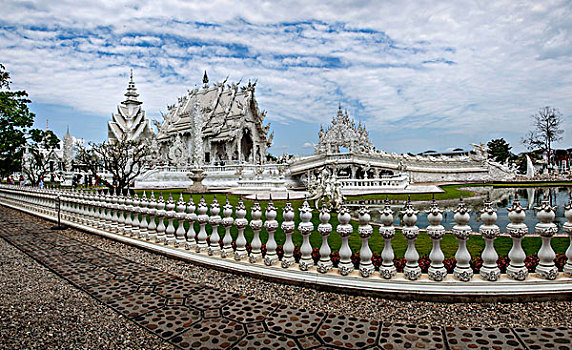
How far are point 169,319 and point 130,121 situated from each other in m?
58.7

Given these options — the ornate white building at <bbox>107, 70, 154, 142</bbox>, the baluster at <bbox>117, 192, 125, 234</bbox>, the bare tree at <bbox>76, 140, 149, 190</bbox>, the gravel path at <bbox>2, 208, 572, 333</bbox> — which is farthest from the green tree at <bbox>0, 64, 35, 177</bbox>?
the ornate white building at <bbox>107, 70, 154, 142</bbox>

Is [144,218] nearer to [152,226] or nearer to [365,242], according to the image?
[152,226]

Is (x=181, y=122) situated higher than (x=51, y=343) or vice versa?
(x=181, y=122)

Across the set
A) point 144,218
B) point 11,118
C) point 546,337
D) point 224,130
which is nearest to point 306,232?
point 546,337

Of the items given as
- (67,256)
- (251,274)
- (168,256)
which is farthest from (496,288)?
(67,256)

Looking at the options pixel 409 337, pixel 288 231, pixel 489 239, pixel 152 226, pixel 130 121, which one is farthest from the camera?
pixel 130 121

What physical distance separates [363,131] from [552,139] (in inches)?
1103

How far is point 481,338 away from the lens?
3.36 metres

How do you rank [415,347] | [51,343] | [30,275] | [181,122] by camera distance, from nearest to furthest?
[415,347]
[51,343]
[30,275]
[181,122]

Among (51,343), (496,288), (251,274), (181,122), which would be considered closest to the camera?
(51,343)

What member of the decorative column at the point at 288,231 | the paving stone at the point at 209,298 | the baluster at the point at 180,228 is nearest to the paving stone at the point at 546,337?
the decorative column at the point at 288,231

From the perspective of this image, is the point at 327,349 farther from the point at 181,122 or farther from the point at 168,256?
the point at 181,122

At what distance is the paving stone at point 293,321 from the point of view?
364 cm

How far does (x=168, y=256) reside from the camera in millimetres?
6793
